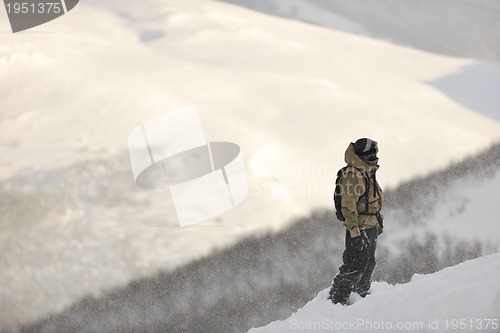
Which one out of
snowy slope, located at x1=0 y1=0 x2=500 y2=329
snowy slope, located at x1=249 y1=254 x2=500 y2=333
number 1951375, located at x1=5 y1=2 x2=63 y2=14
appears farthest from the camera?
number 1951375, located at x1=5 y1=2 x2=63 y2=14

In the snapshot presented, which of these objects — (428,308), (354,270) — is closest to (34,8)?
(354,270)

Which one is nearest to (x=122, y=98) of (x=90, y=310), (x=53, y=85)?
(x=53, y=85)

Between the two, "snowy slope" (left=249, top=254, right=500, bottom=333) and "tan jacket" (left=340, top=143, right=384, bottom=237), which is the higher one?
"tan jacket" (left=340, top=143, right=384, bottom=237)

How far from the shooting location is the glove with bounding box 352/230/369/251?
477 cm

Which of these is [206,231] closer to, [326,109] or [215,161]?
[215,161]

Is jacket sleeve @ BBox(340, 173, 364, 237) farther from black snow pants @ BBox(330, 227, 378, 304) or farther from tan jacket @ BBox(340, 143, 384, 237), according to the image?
black snow pants @ BBox(330, 227, 378, 304)

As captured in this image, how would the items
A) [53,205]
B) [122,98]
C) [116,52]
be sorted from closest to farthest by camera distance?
[53,205] < [122,98] < [116,52]

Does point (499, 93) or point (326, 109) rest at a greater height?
point (326, 109)

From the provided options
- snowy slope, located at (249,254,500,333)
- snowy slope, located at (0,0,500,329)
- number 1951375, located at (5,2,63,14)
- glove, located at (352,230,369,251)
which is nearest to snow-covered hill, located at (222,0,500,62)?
snowy slope, located at (0,0,500,329)

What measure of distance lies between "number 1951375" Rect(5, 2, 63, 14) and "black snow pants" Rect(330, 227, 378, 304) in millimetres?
7264

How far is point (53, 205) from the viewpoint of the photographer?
20.8ft

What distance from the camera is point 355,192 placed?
4605mm

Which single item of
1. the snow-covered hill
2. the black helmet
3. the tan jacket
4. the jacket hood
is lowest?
the snow-covered hill

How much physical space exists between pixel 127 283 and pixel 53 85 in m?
3.26
